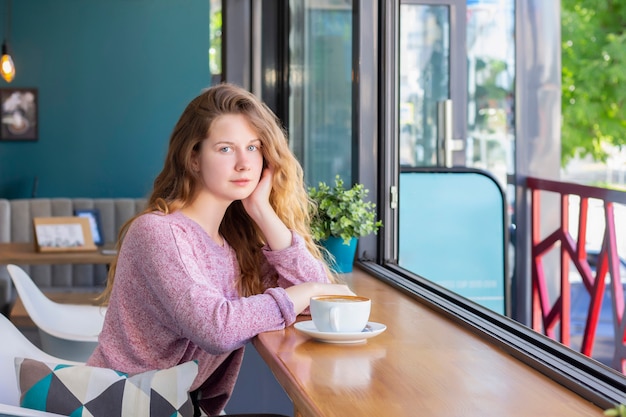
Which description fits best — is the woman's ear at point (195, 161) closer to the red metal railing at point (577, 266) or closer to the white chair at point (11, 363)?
the white chair at point (11, 363)

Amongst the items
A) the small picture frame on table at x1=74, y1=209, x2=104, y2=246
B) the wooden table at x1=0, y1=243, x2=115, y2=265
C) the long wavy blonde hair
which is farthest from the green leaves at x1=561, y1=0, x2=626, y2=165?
the long wavy blonde hair

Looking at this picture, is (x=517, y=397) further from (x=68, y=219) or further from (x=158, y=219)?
(x=68, y=219)

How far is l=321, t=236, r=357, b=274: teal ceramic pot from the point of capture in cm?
257

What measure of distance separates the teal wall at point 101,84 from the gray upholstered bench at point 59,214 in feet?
1.88

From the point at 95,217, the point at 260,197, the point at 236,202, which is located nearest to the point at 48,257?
the point at 95,217

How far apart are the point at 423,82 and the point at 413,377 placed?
3.90m

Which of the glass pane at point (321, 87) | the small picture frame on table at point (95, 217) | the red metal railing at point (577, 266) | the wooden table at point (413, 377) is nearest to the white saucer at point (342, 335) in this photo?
the wooden table at point (413, 377)

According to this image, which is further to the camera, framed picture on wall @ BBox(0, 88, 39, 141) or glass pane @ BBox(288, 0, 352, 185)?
framed picture on wall @ BBox(0, 88, 39, 141)

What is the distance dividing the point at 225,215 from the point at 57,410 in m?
0.60

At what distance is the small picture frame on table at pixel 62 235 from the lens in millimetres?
4336

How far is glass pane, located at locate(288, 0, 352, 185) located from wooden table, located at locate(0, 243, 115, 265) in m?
1.06

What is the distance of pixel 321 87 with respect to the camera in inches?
143

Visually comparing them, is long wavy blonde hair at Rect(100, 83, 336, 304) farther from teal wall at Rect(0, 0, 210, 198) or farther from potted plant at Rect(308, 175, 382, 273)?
teal wall at Rect(0, 0, 210, 198)

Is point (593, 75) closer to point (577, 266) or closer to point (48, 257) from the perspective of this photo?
point (577, 266)
